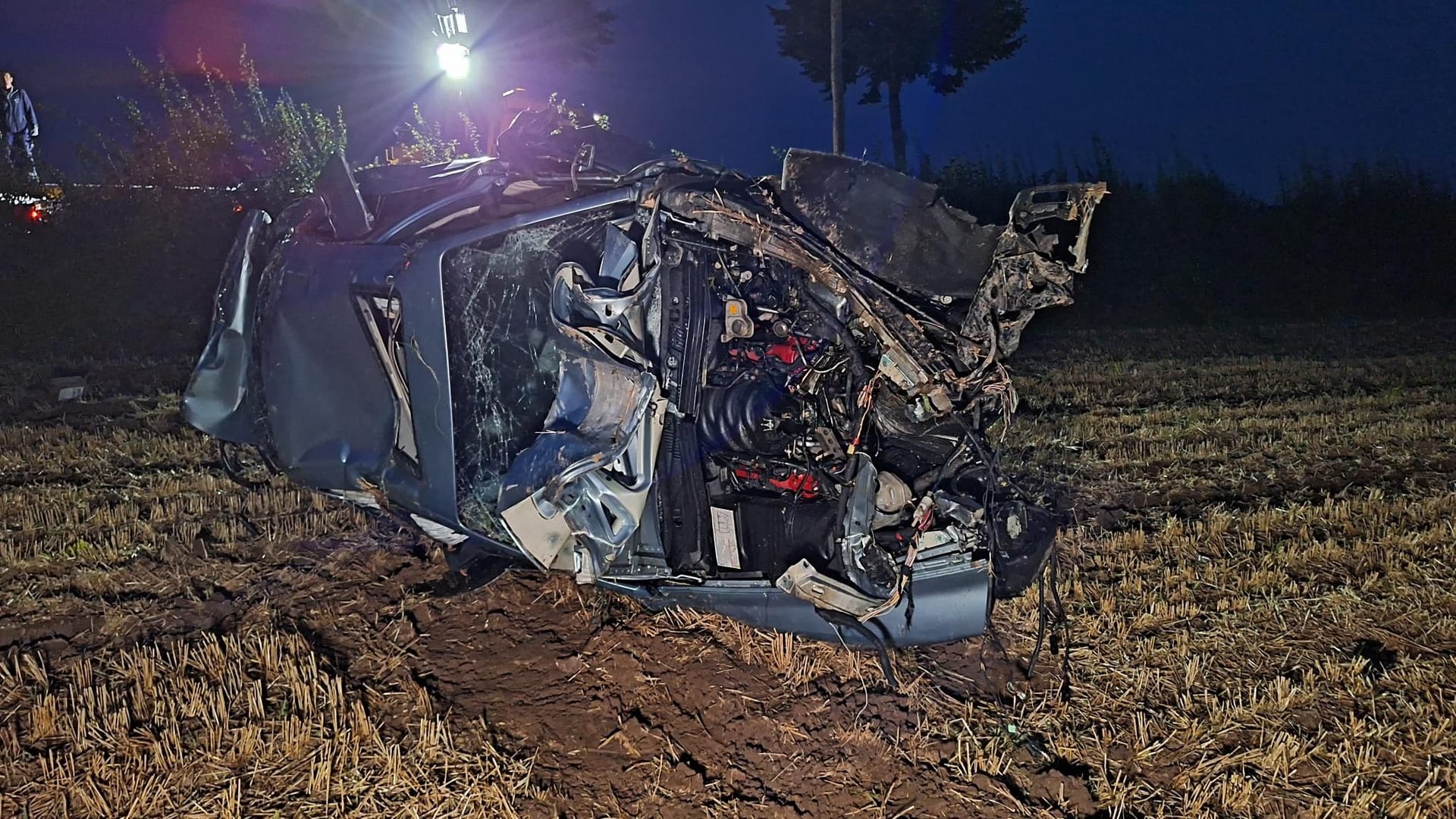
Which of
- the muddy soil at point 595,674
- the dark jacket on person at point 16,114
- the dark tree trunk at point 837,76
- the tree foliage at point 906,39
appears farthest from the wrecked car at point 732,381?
the tree foliage at point 906,39

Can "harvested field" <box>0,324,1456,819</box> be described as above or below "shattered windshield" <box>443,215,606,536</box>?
below

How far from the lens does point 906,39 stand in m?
19.7

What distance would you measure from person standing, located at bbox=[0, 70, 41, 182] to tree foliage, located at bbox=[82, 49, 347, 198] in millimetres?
719

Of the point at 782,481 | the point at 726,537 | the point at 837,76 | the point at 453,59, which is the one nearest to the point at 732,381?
the point at 782,481

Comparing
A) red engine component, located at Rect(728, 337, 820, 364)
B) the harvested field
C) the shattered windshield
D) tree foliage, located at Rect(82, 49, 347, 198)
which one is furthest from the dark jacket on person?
red engine component, located at Rect(728, 337, 820, 364)

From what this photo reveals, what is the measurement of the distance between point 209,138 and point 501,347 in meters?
13.0

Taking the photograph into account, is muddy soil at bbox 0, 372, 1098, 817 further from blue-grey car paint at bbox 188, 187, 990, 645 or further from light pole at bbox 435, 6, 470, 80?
light pole at bbox 435, 6, 470, 80

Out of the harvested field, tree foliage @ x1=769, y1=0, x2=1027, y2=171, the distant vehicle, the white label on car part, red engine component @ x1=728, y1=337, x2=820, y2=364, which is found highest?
tree foliage @ x1=769, y1=0, x2=1027, y2=171

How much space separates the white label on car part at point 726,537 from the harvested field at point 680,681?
503 mm

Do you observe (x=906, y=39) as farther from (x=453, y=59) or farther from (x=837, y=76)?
(x=453, y=59)

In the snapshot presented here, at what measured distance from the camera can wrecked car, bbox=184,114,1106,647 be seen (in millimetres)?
3029

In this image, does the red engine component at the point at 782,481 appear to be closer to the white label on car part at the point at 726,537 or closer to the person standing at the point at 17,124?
the white label on car part at the point at 726,537

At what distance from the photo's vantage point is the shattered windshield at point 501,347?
3.16 meters

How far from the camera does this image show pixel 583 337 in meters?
3.04
